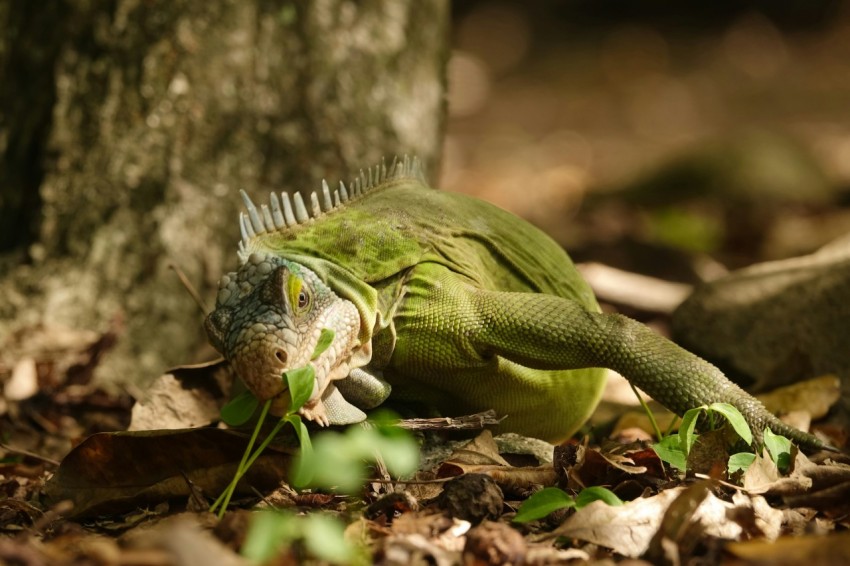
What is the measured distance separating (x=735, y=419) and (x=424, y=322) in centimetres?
149

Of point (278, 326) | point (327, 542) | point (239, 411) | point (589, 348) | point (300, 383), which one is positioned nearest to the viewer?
point (327, 542)

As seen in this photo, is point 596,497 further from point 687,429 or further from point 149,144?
point 149,144

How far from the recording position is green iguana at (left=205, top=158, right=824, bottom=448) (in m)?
4.38

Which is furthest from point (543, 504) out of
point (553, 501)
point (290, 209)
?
point (290, 209)

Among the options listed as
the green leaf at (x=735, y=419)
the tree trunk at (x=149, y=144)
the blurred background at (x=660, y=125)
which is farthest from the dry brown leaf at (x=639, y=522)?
the blurred background at (x=660, y=125)

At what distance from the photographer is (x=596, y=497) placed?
153 inches

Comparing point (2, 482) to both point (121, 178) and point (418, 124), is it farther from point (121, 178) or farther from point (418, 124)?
point (418, 124)

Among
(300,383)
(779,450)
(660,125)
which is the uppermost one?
(660,125)

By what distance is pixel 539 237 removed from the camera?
5.75 metres

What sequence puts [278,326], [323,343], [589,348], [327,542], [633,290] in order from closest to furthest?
[327,542] < [278,326] < [323,343] < [589,348] < [633,290]

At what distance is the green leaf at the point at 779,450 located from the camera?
4445 mm

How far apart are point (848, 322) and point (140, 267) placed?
188 inches

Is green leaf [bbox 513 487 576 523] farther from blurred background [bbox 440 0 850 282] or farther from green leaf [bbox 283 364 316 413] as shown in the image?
blurred background [bbox 440 0 850 282]

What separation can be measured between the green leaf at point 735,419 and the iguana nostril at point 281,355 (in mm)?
1865
